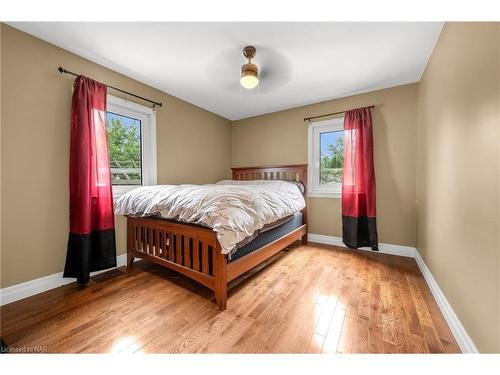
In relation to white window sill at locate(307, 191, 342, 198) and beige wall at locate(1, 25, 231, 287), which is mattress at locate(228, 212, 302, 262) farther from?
beige wall at locate(1, 25, 231, 287)

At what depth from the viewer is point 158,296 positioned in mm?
1645

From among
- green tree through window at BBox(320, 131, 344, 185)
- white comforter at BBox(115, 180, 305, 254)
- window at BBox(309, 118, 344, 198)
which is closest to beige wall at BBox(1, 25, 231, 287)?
white comforter at BBox(115, 180, 305, 254)

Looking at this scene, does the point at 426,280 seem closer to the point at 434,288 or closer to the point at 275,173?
the point at 434,288

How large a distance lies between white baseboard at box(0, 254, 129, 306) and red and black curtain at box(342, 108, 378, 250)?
125 inches

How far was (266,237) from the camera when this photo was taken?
6.56 feet

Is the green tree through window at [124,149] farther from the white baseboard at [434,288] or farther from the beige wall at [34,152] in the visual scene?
the white baseboard at [434,288]

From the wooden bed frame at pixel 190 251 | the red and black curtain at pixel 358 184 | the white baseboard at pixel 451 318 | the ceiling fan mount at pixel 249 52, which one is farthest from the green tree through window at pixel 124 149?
the white baseboard at pixel 451 318

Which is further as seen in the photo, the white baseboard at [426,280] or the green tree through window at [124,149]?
the green tree through window at [124,149]

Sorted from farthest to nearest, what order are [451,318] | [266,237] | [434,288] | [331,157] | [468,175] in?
[331,157] → [266,237] → [434,288] → [451,318] → [468,175]

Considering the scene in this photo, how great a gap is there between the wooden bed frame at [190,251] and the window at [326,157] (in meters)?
1.06

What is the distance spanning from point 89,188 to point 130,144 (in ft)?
2.71

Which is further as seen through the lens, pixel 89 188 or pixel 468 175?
pixel 89 188

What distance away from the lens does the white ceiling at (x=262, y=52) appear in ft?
5.15

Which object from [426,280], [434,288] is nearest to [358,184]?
[426,280]
